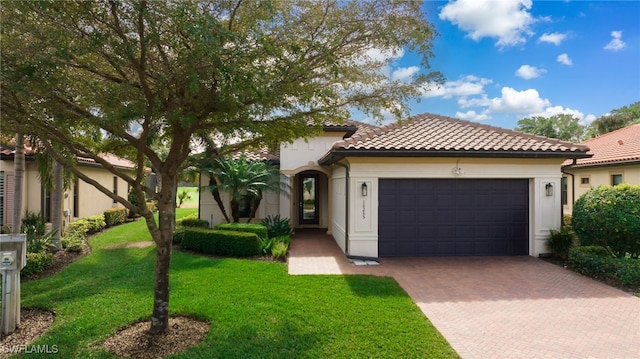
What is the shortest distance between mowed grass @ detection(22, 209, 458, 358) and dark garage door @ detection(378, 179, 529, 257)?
8.79ft

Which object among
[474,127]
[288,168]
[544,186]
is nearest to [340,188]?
[288,168]

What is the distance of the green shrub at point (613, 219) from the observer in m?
8.20

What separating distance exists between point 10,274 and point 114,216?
1401 centimetres

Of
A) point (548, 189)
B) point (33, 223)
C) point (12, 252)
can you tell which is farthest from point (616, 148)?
point (33, 223)

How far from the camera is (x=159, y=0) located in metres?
3.94

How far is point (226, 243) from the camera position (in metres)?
10.5

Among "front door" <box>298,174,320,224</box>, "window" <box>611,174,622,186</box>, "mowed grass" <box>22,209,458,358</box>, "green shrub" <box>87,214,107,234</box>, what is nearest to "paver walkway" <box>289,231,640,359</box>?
"mowed grass" <box>22,209,458,358</box>

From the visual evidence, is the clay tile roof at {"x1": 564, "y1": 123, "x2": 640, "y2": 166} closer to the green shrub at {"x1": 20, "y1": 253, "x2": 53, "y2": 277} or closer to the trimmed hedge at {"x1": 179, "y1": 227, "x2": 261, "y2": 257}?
the trimmed hedge at {"x1": 179, "y1": 227, "x2": 261, "y2": 257}

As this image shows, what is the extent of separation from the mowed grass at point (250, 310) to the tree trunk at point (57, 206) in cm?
206

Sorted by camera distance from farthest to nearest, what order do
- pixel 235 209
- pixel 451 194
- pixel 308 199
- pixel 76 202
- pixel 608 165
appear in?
1. pixel 308 199
2. pixel 608 165
3. pixel 76 202
4. pixel 235 209
5. pixel 451 194

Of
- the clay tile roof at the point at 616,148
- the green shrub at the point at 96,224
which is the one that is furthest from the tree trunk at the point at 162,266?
the clay tile roof at the point at 616,148

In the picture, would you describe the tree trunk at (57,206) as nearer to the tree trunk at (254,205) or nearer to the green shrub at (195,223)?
the green shrub at (195,223)

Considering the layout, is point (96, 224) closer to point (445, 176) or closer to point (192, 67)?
point (192, 67)

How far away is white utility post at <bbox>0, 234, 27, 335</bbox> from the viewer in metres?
5.04
